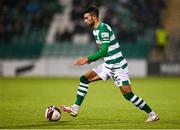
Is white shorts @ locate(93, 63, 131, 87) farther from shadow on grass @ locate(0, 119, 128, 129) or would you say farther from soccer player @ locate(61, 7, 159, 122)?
shadow on grass @ locate(0, 119, 128, 129)

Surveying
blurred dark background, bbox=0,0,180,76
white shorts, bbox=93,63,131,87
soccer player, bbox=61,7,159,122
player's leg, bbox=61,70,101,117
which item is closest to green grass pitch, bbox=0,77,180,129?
player's leg, bbox=61,70,101,117

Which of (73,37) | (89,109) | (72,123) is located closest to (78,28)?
(73,37)

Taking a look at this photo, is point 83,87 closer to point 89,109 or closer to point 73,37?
point 89,109

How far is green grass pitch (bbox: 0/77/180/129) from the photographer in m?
9.92

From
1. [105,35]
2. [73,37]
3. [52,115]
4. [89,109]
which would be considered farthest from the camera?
[73,37]

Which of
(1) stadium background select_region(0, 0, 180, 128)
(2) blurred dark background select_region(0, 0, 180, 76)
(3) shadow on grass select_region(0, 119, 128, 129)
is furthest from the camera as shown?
(2) blurred dark background select_region(0, 0, 180, 76)

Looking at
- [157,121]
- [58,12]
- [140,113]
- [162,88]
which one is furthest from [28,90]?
[58,12]

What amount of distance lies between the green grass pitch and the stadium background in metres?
7.46

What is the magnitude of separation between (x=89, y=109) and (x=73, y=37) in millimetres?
16789

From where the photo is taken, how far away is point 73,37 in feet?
97.3

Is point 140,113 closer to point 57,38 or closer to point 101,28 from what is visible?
point 101,28

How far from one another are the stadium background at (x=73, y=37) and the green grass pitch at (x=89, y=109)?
746 cm

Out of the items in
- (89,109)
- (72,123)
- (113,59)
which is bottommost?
(89,109)

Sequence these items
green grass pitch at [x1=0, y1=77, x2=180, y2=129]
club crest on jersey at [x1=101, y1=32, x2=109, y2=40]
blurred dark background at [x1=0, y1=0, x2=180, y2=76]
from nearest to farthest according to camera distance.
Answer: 1. green grass pitch at [x1=0, y1=77, x2=180, y2=129]
2. club crest on jersey at [x1=101, y1=32, x2=109, y2=40]
3. blurred dark background at [x1=0, y1=0, x2=180, y2=76]
